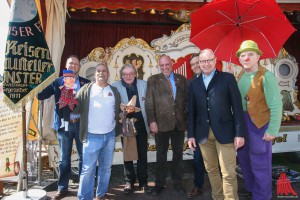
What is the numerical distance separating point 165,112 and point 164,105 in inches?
3.6

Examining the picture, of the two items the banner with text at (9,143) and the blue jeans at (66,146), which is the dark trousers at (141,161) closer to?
the blue jeans at (66,146)

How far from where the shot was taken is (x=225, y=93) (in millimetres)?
2941

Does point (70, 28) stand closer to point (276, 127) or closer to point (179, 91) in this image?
point (179, 91)

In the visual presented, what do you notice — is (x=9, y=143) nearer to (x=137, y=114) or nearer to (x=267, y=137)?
(x=137, y=114)

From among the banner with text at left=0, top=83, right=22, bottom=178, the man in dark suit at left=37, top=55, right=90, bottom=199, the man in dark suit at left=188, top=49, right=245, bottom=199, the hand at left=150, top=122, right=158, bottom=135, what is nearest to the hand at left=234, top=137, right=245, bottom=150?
the man in dark suit at left=188, top=49, right=245, bottom=199

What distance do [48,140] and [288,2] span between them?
4771 mm

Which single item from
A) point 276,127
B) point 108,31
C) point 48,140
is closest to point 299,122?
point 276,127

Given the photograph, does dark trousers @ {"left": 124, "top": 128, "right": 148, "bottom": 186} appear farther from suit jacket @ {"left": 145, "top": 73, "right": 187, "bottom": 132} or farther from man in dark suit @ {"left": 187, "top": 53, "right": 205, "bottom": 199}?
man in dark suit @ {"left": 187, "top": 53, "right": 205, "bottom": 199}

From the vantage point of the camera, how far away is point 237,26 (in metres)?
3.80

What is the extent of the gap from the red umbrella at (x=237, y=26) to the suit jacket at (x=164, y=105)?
27.9 inches

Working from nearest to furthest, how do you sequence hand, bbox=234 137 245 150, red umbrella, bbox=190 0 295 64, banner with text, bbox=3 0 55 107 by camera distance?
hand, bbox=234 137 245 150
banner with text, bbox=3 0 55 107
red umbrella, bbox=190 0 295 64

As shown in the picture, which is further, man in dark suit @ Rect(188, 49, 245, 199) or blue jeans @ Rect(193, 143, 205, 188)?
blue jeans @ Rect(193, 143, 205, 188)

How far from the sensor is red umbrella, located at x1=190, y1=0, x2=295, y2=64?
11.6 ft

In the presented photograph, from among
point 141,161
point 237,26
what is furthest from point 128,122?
point 237,26
